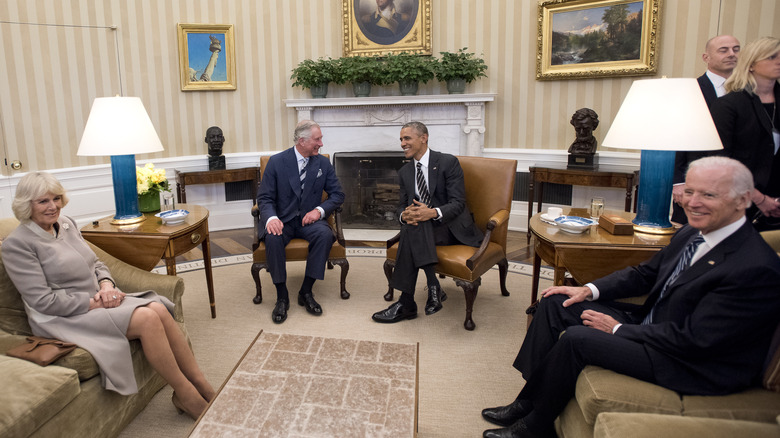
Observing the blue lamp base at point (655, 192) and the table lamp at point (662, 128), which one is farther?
the blue lamp base at point (655, 192)

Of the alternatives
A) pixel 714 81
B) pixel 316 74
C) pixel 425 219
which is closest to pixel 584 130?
pixel 714 81

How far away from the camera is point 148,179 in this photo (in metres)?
3.66

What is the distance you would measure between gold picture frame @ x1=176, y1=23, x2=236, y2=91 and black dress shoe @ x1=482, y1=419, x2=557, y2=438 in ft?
17.5

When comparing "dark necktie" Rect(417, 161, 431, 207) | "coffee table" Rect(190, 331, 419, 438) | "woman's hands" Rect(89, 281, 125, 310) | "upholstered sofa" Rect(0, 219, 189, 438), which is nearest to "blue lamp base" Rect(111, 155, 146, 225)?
"upholstered sofa" Rect(0, 219, 189, 438)

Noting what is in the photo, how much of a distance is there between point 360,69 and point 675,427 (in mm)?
5033

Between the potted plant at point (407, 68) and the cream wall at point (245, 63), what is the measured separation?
41cm

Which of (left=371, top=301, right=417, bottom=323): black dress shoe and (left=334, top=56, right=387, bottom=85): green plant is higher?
(left=334, top=56, right=387, bottom=85): green plant

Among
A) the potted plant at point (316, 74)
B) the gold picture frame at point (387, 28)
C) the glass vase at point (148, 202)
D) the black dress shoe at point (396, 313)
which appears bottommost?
the black dress shoe at point (396, 313)

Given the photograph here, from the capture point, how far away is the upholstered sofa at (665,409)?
1.56 m

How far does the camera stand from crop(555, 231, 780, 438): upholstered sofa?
5.12 feet

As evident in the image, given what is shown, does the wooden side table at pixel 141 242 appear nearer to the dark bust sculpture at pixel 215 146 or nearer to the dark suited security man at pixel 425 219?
the dark suited security man at pixel 425 219

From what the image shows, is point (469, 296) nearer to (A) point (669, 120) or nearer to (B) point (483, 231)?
(B) point (483, 231)

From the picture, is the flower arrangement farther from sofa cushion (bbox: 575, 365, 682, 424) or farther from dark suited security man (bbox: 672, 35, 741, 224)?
dark suited security man (bbox: 672, 35, 741, 224)

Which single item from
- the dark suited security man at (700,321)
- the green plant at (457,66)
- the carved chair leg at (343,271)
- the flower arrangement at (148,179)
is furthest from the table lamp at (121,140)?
the green plant at (457,66)
